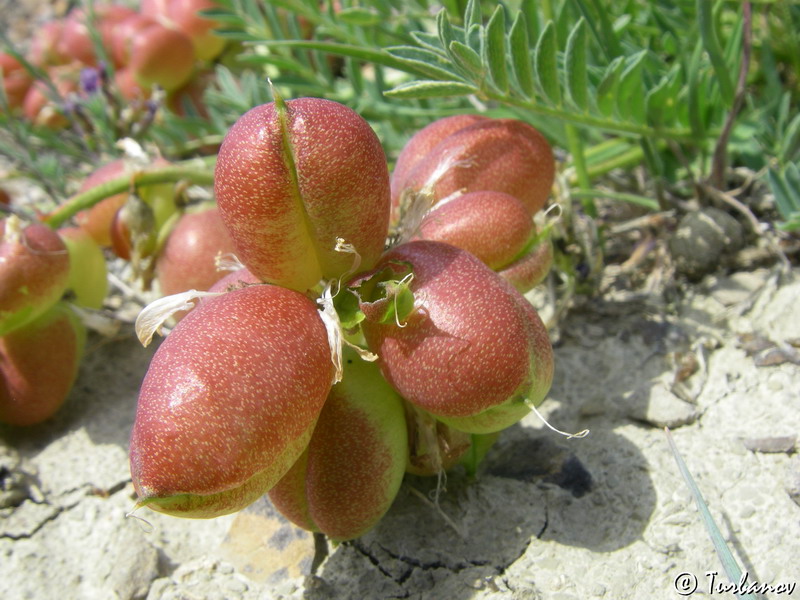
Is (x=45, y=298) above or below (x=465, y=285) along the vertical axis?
below

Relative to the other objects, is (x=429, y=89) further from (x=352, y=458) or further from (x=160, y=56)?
(x=160, y=56)

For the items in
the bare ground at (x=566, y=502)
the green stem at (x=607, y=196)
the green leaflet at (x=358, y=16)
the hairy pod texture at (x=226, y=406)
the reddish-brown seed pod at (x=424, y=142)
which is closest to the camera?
the hairy pod texture at (x=226, y=406)

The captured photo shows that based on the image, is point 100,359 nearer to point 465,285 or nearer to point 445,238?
point 445,238

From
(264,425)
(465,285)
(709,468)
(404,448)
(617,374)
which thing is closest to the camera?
(264,425)

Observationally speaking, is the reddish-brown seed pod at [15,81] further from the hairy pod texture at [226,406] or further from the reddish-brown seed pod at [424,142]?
the hairy pod texture at [226,406]

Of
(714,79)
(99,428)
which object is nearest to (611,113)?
(714,79)

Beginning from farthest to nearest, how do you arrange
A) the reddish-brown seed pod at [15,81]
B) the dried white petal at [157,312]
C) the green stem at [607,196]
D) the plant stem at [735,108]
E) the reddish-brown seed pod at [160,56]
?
the reddish-brown seed pod at [15,81] → the reddish-brown seed pod at [160,56] → the green stem at [607,196] → the plant stem at [735,108] → the dried white petal at [157,312]

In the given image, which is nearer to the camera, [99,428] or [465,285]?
[465,285]

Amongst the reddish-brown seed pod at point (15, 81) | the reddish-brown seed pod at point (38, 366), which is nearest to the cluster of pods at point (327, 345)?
the reddish-brown seed pod at point (38, 366)
